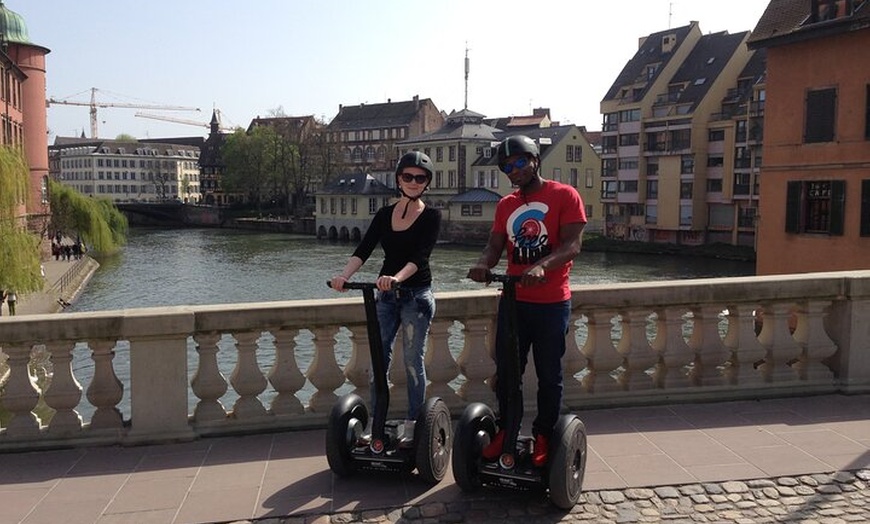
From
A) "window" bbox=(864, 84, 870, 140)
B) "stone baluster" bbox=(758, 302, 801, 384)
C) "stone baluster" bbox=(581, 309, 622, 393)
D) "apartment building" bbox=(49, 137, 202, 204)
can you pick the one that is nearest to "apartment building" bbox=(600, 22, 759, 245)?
"window" bbox=(864, 84, 870, 140)

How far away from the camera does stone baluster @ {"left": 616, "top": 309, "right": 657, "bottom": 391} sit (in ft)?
20.2

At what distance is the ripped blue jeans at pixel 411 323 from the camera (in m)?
4.85

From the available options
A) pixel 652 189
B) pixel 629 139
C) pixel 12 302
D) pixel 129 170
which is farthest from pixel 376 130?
pixel 12 302

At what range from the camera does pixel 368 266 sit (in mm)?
52219

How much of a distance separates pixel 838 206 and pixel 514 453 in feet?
75.3

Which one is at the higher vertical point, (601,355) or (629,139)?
(629,139)

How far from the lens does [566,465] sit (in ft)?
Answer: 13.9

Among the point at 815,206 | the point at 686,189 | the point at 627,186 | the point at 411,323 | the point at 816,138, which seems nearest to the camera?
the point at 411,323

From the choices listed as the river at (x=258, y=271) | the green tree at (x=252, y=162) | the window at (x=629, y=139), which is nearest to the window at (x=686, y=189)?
the river at (x=258, y=271)

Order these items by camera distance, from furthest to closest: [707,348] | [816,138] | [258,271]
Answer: [258,271], [816,138], [707,348]

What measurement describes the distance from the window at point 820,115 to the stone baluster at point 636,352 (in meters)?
21.2

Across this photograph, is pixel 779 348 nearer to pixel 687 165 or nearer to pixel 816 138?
pixel 816 138

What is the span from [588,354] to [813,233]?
21459 mm

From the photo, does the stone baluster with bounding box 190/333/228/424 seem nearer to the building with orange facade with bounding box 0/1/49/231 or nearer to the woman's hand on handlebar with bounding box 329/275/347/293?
the woman's hand on handlebar with bounding box 329/275/347/293
